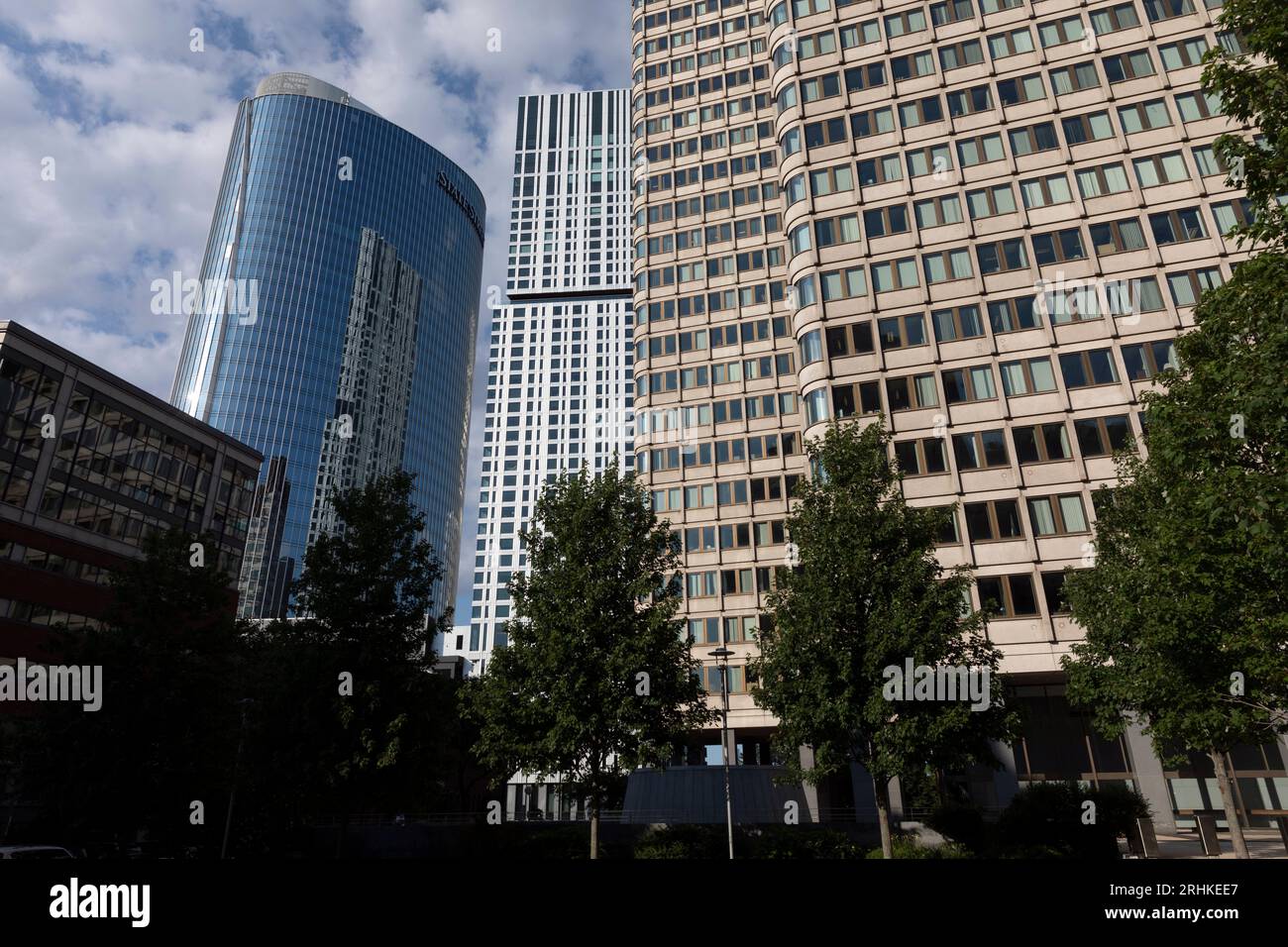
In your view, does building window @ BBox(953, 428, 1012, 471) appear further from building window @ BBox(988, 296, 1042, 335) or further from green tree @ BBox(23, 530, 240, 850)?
green tree @ BBox(23, 530, 240, 850)

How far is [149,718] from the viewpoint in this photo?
29.9 metres

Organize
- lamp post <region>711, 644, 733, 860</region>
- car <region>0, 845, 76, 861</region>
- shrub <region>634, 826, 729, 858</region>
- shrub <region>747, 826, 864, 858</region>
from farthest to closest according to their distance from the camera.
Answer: lamp post <region>711, 644, 733, 860</region> < shrub <region>634, 826, 729, 858</region> < shrub <region>747, 826, 864, 858</region> < car <region>0, 845, 76, 861</region>

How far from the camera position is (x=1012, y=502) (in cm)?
3850

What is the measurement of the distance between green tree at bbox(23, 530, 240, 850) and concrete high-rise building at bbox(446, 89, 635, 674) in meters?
99.6

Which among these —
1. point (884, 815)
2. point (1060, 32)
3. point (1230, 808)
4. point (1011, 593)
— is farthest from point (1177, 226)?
point (884, 815)

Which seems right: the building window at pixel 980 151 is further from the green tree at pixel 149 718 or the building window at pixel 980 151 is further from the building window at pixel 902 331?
the green tree at pixel 149 718

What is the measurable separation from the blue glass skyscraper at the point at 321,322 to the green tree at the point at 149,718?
102 m

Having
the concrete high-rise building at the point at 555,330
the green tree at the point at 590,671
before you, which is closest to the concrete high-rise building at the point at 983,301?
the green tree at the point at 590,671

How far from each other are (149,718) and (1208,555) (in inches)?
1412

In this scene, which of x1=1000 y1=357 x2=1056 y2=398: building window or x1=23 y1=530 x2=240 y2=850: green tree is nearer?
x1=23 y1=530 x2=240 y2=850: green tree

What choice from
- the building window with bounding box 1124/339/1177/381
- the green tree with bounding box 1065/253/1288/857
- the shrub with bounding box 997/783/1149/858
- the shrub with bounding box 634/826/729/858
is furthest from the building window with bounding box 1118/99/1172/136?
the shrub with bounding box 634/826/729/858

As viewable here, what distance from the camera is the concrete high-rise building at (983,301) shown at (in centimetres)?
3753

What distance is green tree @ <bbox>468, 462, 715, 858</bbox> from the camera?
24.1m
